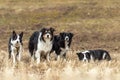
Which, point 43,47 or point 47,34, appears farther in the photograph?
point 43,47

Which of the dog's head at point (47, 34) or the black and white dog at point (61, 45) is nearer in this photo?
the dog's head at point (47, 34)

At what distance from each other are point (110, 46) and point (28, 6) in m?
14.9

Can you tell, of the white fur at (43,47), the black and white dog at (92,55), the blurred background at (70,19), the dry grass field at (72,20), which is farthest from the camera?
the blurred background at (70,19)

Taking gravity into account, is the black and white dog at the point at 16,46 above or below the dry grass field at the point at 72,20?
above

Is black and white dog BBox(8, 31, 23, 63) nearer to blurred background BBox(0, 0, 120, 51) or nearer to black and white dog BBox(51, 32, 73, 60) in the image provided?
black and white dog BBox(51, 32, 73, 60)

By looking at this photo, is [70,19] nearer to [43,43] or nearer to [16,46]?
[16,46]

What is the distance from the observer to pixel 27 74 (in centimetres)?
1244

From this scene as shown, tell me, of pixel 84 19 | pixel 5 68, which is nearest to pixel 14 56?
pixel 5 68

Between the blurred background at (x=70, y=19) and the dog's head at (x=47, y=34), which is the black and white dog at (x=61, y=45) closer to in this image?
the dog's head at (x=47, y=34)

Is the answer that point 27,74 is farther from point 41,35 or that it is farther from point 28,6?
point 28,6

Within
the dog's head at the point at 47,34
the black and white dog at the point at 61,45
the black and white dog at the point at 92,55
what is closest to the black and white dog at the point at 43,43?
the dog's head at the point at 47,34

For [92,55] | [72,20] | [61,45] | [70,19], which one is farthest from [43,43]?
[70,19]

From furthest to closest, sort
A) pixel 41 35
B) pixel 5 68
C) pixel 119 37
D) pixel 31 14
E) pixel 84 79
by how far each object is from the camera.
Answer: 1. pixel 31 14
2. pixel 119 37
3. pixel 41 35
4. pixel 5 68
5. pixel 84 79

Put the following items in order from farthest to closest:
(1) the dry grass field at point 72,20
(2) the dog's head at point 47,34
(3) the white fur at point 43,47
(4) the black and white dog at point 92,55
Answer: (1) the dry grass field at point 72,20, (4) the black and white dog at point 92,55, (3) the white fur at point 43,47, (2) the dog's head at point 47,34
